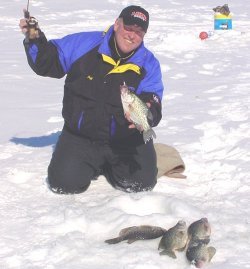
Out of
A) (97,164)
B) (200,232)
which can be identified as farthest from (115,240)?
(97,164)

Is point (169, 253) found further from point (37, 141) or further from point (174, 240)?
point (37, 141)

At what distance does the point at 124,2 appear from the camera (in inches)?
680

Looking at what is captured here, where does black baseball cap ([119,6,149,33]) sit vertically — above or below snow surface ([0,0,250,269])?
above

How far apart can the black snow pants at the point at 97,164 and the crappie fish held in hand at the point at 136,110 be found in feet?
2.37

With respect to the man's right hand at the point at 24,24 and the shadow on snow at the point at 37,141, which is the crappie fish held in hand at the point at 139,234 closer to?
the man's right hand at the point at 24,24

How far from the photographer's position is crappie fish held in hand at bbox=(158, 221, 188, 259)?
11.0 feet

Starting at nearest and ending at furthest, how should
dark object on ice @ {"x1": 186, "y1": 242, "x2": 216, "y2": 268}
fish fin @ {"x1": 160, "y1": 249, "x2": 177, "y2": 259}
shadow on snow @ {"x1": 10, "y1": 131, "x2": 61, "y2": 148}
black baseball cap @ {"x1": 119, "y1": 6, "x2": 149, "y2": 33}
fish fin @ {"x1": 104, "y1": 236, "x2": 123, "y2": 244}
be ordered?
dark object on ice @ {"x1": 186, "y1": 242, "x2": 216, "y2": 268} < fish fin @ {"x1": 160, "y1": 249, "x2": 177, "y2": 259} < fish fin @ {"x1": 104, "y1": 236, "x2": 123, "y2": 244} < black baseball cap @ {"x1": 119, "y1": 6, "x2": 149, "y2": 33} < shadow on snow @ {"x1": 10, "y1": 131, "x2": 61, "y2": 148}

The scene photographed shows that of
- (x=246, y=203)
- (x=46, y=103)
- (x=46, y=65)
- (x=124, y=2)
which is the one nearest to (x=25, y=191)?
(x=46, y=65)

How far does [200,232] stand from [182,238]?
147 mm

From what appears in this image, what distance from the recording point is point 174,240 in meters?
3.36

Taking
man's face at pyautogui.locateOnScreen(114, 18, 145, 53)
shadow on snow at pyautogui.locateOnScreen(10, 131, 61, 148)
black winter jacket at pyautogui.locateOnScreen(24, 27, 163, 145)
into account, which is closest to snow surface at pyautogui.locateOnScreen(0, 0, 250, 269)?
shadow on snow at pyautogui.locateOnScreen(10, 131, 61, 148)

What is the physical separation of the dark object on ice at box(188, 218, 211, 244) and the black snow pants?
1042mm

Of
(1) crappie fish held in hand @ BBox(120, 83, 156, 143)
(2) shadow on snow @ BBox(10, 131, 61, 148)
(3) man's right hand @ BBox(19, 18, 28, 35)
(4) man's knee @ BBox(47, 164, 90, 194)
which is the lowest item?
(2) shadow on snow @ BBox(10, 131, 61, 148)

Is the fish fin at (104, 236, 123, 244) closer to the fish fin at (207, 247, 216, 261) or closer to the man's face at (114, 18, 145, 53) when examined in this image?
the fish fin at (207, 247, 216, 261)
